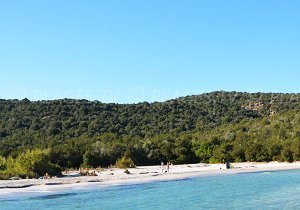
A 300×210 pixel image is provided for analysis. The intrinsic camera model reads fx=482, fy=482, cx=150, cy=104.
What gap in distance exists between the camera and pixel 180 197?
1321 inches

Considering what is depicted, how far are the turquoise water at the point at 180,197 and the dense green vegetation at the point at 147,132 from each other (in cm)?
1351

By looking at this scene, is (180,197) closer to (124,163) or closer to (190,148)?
(124,163)

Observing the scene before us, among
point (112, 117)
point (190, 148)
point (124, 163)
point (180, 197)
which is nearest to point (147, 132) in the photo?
point (112, 117)

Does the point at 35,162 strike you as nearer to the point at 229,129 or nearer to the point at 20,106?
the point at 229,129

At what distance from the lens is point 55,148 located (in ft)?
198

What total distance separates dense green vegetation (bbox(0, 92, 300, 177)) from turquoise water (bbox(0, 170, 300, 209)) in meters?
13.5

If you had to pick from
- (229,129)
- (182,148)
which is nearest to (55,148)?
(182,148)

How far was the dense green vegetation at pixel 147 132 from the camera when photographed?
6469 centimetres

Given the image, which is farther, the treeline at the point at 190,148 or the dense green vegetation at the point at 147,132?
the dense green vegetation at the point at 147,132

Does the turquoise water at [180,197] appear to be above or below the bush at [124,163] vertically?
below

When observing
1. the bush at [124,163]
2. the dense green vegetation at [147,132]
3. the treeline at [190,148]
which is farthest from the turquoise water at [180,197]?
the treeline at [190,148]

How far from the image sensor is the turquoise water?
95.5 ft

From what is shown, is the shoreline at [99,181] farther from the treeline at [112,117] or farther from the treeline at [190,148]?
the treeline at [112,117]

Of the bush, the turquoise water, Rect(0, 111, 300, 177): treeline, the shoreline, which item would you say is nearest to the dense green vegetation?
Rect(0, 111, 300, 177): treeline
